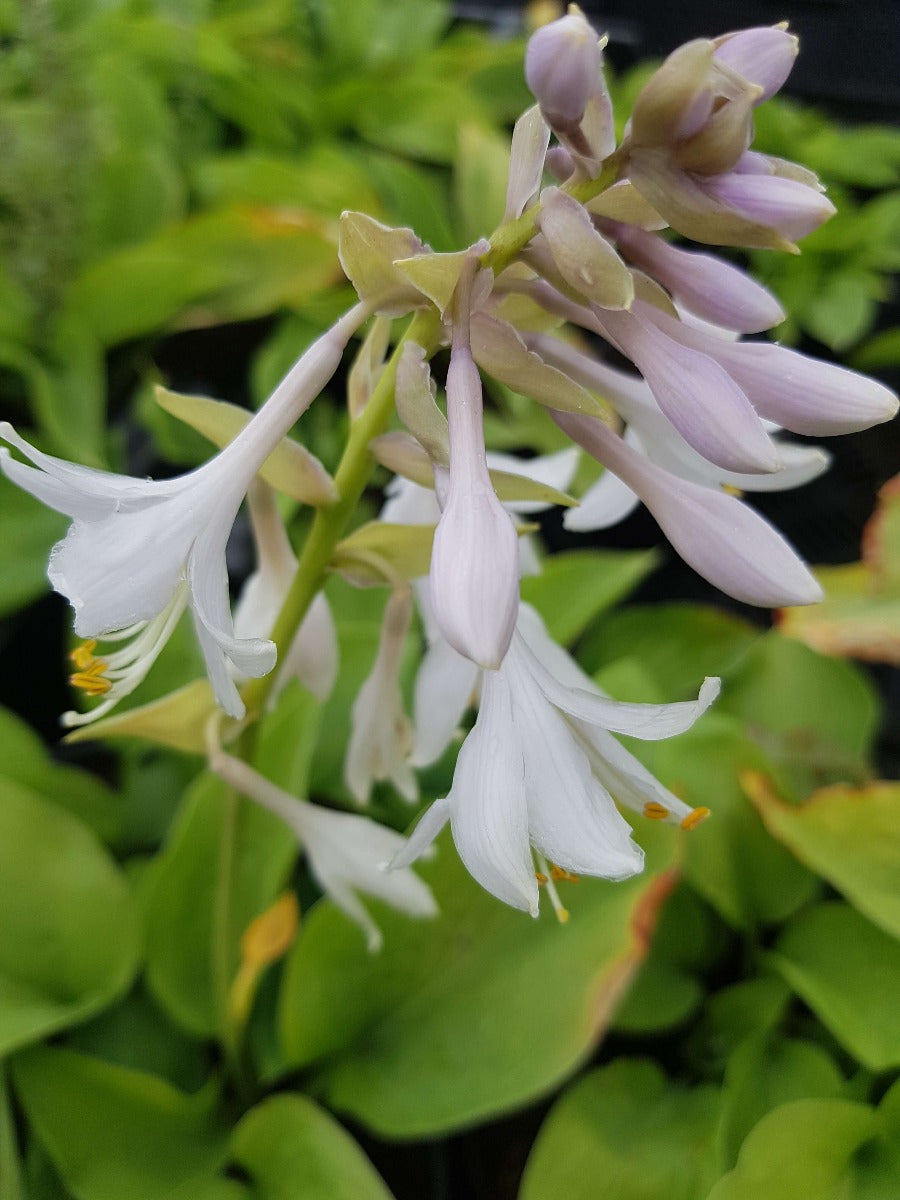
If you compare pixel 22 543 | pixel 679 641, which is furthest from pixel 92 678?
pixel 679 641

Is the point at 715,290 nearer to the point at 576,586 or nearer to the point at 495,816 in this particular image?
the point at 495,816

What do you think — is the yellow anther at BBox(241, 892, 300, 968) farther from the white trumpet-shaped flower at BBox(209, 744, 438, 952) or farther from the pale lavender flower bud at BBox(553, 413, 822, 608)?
the pale lavender flower bud at BBox(553, 413, 822, 608)

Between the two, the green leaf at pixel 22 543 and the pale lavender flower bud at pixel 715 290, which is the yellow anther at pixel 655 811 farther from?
the green leaf at pixel 22 543

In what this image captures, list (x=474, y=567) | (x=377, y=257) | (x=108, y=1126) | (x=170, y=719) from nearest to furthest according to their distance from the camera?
(x=474, y=567)
(x=377, y=257)
(x=170, y=719)
(x=108, y=1126)

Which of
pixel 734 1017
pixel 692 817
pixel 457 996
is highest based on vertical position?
pixel 692 817

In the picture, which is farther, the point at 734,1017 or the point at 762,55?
the point at 734,1017

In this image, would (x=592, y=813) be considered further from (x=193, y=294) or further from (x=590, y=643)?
(x=193, y=294)

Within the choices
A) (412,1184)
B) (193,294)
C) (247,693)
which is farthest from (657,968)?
(193,294)

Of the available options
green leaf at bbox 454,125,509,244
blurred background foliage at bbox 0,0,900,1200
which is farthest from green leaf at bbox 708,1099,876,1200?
green leaf at bbox 454,125,509,244
